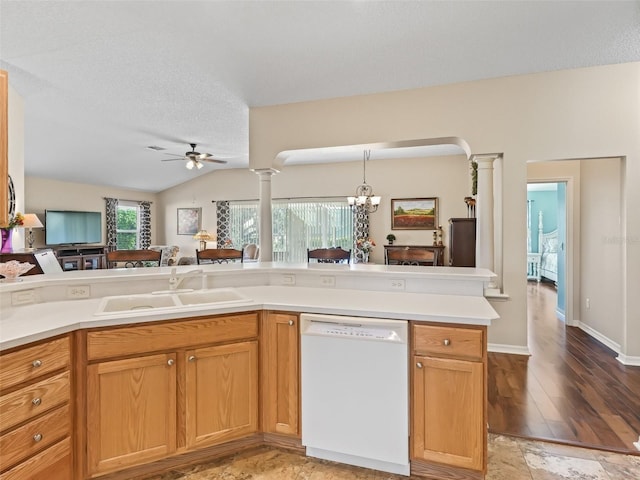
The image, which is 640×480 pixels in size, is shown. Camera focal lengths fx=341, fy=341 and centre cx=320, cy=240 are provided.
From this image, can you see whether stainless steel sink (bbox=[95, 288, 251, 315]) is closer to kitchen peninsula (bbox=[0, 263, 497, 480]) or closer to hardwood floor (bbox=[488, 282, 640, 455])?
kitchen peninsula (bbox=[0, 263, 497, 480])

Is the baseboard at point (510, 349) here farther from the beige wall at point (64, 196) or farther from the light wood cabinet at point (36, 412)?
the beige wall at point (64, 196)

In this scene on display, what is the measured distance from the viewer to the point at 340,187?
7504mm

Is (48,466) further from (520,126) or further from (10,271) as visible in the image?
(520,126)

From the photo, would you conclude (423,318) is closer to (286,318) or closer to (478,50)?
(286,318)

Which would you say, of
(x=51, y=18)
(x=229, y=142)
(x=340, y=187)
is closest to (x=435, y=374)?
(x=51, y=18)

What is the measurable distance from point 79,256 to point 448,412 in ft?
25.5

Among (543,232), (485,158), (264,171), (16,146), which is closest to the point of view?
(485,158)

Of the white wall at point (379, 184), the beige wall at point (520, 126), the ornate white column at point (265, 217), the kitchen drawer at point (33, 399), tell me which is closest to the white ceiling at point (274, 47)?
the beige wall at point (520, 126)

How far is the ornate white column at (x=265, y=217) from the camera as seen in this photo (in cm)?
405

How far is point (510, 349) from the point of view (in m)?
3.49

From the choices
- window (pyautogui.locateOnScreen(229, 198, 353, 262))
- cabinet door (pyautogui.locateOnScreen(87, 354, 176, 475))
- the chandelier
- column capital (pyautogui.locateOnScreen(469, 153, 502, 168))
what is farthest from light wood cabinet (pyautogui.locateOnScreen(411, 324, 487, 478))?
window (pyautogui.locateOnScreen(229, 198, 353, 262))

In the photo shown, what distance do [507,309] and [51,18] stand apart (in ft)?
15.2

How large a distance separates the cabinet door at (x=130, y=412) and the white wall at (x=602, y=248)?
4.09 meters

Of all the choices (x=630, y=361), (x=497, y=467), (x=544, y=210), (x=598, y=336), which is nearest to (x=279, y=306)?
(x=497, y=467)
